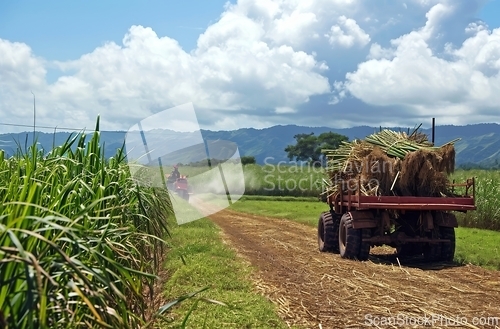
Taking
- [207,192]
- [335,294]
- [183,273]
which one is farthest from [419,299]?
[207,192]

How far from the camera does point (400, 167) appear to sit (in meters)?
11.8

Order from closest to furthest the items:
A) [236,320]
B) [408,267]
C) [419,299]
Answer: [236,320]
[419,299]
[408,267]

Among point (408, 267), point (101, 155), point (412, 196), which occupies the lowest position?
point (408, 267)

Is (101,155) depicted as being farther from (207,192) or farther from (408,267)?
(207,192)

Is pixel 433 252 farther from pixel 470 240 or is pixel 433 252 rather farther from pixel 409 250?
pixel 470 240

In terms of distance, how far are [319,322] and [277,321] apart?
0.50 meters

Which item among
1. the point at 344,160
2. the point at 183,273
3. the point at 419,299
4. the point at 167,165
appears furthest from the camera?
the point at 344,160

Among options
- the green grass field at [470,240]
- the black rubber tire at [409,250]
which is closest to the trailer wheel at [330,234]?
the black rubber tire at [409,250]

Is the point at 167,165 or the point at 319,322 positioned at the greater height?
the point at 167,165

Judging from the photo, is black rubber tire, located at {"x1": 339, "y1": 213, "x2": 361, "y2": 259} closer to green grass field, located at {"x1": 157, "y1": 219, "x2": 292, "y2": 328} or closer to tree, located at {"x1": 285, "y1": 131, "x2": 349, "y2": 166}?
green grass field, located at {"x1": 157, "y1": 219, "x2": 292, "y2": 328}

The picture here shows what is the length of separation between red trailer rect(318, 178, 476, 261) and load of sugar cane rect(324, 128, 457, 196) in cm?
32

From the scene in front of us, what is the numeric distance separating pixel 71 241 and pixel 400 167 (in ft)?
30.9

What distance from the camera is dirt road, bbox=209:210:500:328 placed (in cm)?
725

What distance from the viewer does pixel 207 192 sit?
22.0 metres
